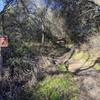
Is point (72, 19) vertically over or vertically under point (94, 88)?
over

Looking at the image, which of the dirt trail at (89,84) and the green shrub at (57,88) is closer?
the green shrub at (57,88)

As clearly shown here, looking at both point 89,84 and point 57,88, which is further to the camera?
point 89,84

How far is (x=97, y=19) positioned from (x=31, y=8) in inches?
175

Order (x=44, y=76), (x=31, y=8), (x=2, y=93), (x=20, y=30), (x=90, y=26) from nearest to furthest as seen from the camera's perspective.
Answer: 1. (x=2, y=93)
2. (x=44, y=76)
3. (x=20, y=30)
4. (x=31, y=8)
5. (x=90, y=26)

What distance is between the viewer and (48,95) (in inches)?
511

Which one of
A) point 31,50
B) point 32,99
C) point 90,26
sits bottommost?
point 32,99

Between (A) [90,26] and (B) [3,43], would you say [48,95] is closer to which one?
(B) [3,43]

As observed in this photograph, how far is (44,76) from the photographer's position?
50.6 feet

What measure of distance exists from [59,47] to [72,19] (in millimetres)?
2157

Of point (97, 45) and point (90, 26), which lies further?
point (90, 26)

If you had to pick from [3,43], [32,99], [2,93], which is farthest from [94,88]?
[3,43]

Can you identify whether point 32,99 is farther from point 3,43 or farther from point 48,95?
point 3,43

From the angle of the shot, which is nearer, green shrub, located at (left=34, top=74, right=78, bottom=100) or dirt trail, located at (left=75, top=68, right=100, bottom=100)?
green shrub, located at (left=34, top=74, right=78, bottom=100)

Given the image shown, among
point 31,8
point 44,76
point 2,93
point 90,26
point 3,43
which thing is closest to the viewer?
point 3,43
